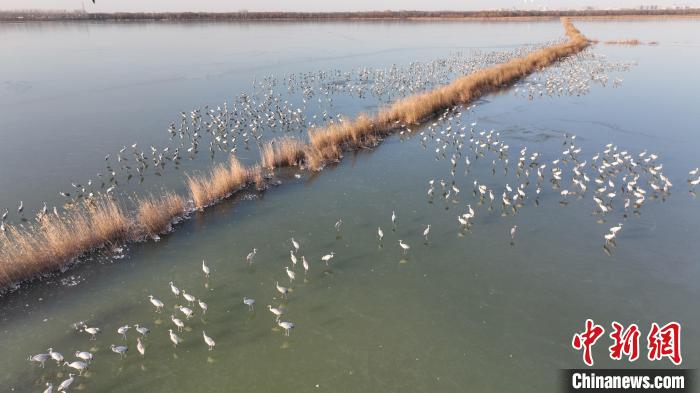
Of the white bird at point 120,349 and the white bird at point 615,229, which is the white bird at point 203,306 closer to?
the white bird at point 120,349

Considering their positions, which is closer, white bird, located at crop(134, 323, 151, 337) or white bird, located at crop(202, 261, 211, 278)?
white bird, located at crop(134, 323, 151, 337)

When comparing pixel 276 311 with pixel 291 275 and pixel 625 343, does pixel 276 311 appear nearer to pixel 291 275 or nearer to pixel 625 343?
pixel 291 275

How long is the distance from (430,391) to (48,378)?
298 inches

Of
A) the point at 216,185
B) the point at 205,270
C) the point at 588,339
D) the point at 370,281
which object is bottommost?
the point at 588,339

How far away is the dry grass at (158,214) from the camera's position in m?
13.7

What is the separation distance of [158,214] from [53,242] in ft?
9.52

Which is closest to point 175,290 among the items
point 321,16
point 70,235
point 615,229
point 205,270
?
point 205,270

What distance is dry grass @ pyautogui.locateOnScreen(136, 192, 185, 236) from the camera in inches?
538

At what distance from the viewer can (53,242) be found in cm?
1199

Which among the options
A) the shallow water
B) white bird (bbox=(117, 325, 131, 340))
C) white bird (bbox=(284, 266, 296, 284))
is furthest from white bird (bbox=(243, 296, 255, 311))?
white bird (bbox=(117, 325, 131, 340))

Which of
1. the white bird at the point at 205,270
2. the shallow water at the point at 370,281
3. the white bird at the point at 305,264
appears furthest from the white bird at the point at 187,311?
the white bird at the point at 305,264

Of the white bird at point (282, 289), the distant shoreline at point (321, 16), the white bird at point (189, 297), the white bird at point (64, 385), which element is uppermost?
the distant shoreline at point (321, 16)

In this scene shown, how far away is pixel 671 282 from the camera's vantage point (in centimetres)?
1136

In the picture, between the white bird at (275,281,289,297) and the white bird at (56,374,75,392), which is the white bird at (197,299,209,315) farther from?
the white bird at (56,374,75,392)
